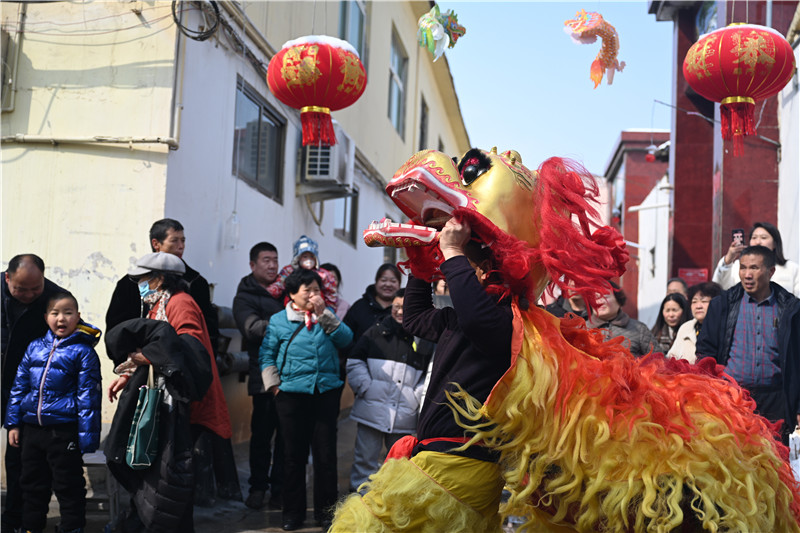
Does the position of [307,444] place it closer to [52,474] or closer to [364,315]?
[364,315]

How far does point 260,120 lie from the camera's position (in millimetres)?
7309

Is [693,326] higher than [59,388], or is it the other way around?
[693,326]

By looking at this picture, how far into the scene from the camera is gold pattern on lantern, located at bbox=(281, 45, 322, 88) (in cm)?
555

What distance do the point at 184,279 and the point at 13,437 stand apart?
1.29 meters

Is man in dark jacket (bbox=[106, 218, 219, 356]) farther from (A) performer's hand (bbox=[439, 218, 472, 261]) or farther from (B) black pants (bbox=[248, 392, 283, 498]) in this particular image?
(A) performer's hand (bbox=[439, 218, 472, 261])

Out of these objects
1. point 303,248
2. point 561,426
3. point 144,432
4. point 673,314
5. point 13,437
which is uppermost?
point 303,248

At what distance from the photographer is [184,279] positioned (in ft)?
15.6

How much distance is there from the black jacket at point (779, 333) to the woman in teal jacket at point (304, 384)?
2299 mm

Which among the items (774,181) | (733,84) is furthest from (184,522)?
(774,181)

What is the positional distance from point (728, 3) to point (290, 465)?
8.22 meters

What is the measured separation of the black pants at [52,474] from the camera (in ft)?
13.4

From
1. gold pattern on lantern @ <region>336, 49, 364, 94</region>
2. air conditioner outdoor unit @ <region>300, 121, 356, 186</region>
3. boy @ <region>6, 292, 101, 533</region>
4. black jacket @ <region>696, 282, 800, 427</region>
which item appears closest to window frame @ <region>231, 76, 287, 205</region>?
air conditioner outdoor unit @ <region>300, 121, 356, 186</region>

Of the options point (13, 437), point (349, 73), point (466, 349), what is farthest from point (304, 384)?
point (466, 349)

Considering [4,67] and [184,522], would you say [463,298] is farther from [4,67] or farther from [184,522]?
[4,67]
